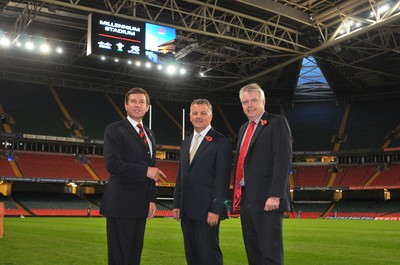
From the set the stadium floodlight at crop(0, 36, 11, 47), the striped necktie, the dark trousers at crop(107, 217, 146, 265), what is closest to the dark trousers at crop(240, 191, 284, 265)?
the striped necktie

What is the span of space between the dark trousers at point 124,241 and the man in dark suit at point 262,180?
1235 millimetres

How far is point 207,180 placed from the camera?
574 cm

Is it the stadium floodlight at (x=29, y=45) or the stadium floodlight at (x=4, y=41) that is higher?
the stadium floodlight at (x=29, y=45)

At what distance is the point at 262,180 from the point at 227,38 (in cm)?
2451

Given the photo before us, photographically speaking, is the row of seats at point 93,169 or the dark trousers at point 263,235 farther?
the row of seats at point 93,169

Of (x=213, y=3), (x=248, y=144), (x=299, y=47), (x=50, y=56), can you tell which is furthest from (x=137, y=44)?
(x=50, y=56)

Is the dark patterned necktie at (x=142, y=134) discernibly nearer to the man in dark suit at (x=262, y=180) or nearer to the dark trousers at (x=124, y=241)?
the dark trousers at (x=124, y=241)

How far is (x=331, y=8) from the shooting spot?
2769cm

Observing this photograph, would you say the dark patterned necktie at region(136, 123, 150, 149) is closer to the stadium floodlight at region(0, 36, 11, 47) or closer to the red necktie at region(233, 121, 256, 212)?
the red necktie at region(233, 121, 256, 212)

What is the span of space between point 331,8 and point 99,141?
2619 centimetres

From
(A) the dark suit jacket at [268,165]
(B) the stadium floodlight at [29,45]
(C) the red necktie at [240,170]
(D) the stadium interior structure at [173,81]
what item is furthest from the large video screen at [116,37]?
(A) the dark suit jacket at [268,165]

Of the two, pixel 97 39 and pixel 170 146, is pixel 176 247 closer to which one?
pixel 97 39

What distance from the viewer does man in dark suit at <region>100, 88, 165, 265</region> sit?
537 centimetres

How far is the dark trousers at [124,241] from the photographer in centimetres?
534
